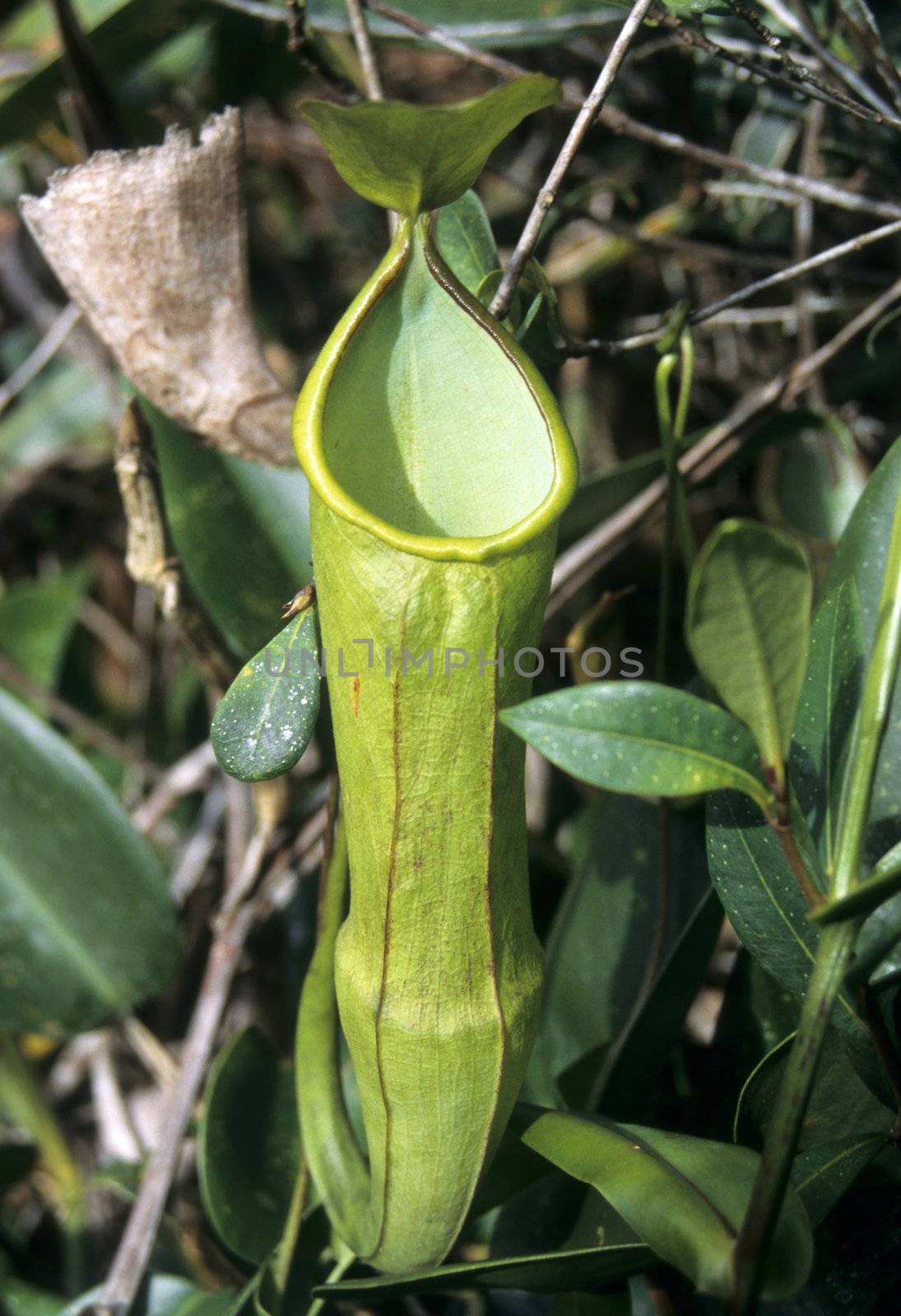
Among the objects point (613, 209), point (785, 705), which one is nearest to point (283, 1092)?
point (785, 705)

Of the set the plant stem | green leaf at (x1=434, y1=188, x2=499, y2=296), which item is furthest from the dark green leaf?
green leaf at (x1=434, y1=188, x2=499, y2=296)

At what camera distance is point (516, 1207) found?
0.81 m

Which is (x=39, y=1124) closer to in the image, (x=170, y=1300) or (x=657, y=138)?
(x=170, y=1300)

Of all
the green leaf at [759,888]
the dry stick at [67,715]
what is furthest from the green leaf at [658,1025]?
the dry stick at [67,715]

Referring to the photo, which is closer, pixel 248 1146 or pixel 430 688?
pixel 430 688

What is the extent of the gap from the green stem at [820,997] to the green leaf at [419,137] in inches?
11.3

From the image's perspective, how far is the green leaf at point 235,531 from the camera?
0.94 metres

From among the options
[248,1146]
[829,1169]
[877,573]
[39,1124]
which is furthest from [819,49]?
[39,1124]

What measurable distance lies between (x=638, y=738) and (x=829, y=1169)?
0.29 meters

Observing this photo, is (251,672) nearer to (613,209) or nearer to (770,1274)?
(770,1274)

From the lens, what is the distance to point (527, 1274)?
2.08ft

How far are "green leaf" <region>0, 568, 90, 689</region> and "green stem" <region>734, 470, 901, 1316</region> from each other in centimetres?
120

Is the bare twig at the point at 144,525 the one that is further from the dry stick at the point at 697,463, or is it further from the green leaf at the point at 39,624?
the green leaf at the point at 39,624

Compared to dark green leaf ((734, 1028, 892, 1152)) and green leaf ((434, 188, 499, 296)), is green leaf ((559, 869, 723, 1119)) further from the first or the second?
green leaf ((434, 188, 499, 296))
